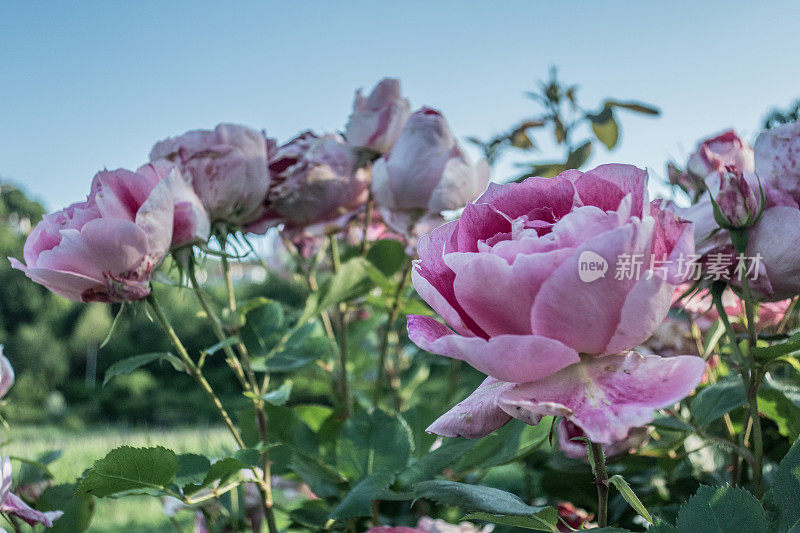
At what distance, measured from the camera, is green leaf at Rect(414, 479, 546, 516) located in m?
0.20

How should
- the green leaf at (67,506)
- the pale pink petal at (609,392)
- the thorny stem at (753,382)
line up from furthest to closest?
the green leaf at (67,506)
the thorny stem at (753,382)
the pale pink petal at (609,392)

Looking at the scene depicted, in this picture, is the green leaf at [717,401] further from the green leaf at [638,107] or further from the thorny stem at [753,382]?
the green leaf at [638,107]

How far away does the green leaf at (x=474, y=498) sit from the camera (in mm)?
197

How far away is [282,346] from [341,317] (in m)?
0.08

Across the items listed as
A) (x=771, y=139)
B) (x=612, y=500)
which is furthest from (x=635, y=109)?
(x=612, y=500)

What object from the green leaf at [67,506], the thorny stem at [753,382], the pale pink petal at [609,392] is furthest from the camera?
the green leaf at [67,506]

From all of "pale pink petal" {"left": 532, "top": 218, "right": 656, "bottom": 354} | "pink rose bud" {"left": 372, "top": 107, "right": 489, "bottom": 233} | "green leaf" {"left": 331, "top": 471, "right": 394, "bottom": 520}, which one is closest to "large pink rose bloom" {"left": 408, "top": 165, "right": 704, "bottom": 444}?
"pale pink petal" {"left": 532, "top": 218, "right": 656, "bottom": 354}

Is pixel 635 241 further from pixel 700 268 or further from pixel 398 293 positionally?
pixel 398 293

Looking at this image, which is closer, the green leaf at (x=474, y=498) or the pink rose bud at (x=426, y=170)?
the green leaf at (x=474, y=498)

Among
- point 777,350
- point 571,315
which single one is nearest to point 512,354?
point 571,315

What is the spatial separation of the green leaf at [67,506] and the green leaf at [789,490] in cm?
35

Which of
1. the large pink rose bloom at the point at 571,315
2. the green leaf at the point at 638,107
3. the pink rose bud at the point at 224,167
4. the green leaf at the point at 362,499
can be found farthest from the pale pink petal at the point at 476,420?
the green leaf at the point at 638,107

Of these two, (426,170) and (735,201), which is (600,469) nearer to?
(735,201)

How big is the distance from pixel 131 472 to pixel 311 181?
207 mm
